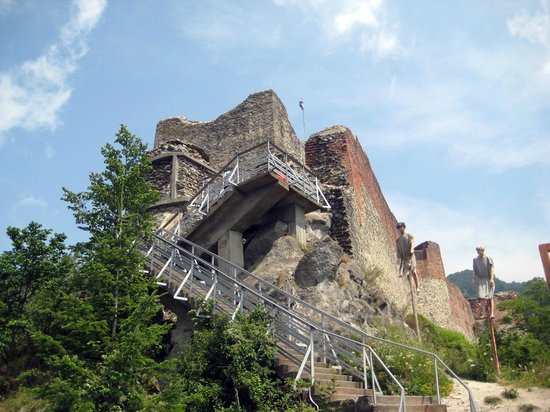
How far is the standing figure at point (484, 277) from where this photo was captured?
11922 mm

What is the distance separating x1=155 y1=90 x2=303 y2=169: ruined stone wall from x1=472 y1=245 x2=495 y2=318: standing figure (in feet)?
45.0

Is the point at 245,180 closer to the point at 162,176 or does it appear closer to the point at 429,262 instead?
the point at 162,176

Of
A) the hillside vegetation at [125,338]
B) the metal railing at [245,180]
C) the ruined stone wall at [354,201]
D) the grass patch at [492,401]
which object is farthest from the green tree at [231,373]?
the ruined stone wall at [354,201]

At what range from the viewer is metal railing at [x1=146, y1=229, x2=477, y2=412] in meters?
9.24

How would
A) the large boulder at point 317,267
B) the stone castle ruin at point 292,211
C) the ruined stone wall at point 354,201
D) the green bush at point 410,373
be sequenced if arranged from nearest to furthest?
the green bush at point 410,373, the large boulder at point 317,267, the stone castle ruin at point 292,211, the ruined stone wall at point 354,201

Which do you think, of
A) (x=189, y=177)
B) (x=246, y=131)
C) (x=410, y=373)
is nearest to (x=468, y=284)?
(x=246, y=131)

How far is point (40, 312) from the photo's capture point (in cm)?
1095

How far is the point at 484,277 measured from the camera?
1205cm

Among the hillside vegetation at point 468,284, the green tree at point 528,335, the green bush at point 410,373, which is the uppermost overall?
the hillside vegetation at point 468,284

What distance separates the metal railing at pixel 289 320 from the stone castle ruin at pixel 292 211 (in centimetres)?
139

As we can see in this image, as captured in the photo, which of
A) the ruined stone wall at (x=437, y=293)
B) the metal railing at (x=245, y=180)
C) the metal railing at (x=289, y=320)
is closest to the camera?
the metal railing at (x=289, y=320)

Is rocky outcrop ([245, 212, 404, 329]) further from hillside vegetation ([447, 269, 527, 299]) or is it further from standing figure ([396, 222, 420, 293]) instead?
hillside vegetation ([447, 269, 527, 299])

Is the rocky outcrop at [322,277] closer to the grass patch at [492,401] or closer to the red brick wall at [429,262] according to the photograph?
the grass patch at [492,401]

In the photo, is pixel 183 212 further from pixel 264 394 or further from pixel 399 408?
pixel 399 408
